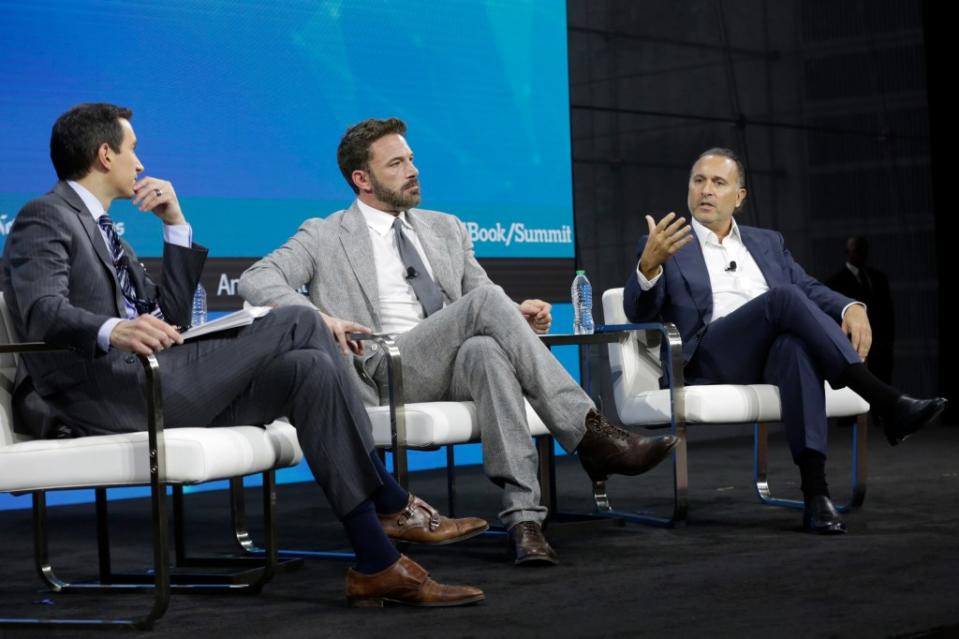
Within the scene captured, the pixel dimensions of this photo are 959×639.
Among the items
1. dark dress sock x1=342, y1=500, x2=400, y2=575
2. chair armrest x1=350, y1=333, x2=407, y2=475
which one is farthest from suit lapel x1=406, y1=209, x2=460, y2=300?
dark dress sock x1=342, y1=500, x2=400, y2=575

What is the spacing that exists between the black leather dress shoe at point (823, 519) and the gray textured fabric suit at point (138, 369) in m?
1.55

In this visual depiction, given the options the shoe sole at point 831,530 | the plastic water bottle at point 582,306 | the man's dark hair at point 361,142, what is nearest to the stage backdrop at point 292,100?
the man's dark hair at point 361,142

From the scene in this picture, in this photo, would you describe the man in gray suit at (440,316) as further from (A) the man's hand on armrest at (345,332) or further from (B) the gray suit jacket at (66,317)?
(B) the gray suit jacket at (66,317)

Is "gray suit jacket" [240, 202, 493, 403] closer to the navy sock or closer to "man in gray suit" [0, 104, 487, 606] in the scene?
"man in gray suit" [0, 104, 487, 606]

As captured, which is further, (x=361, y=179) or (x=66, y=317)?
(x=361, y=179)

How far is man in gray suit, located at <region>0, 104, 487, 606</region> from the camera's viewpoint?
274cm

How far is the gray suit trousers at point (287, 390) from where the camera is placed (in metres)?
2.74

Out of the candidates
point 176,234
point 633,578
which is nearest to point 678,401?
point 633,578

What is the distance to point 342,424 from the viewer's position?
2.76 m

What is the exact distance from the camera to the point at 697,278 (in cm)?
428

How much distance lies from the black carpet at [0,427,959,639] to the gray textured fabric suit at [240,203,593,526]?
30cm

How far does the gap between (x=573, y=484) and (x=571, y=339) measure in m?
1.86

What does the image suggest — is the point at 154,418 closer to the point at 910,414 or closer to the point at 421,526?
the point at 421,526

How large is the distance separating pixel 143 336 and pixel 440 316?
3.47ft
